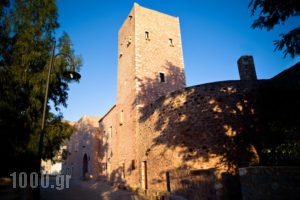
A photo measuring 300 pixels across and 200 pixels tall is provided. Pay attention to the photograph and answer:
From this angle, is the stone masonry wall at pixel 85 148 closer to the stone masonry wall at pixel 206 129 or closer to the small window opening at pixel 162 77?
the small window opening at pixel 162 77

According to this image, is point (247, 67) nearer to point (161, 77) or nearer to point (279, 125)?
point (279, 125)

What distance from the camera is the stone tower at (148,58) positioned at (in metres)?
13.7

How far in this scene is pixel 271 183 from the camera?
165 inches

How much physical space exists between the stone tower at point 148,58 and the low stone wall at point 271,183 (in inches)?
351

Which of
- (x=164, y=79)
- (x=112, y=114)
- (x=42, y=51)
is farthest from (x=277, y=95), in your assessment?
(x=112, y=114)

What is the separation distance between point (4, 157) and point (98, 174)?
43.9 ft

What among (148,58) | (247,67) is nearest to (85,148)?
A: (148,58)

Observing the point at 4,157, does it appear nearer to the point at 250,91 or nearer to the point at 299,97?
the point at 250,91

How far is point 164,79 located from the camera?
14633 millimetres

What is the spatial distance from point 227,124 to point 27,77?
28.6ft

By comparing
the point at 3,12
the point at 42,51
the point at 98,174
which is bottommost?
the point at 98,174

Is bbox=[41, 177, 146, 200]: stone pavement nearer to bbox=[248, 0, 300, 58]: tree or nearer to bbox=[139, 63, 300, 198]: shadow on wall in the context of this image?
bbox=[139, 63, 300, 198]: shadow on wall

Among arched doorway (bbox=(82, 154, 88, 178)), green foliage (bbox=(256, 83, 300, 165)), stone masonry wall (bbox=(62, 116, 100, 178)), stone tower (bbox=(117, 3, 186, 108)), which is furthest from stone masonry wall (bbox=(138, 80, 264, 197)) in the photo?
arched doorway (bbox=(82, 154, 88, 178))

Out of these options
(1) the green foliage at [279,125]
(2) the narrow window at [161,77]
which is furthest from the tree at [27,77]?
(1) the green foliage at [279,125]
